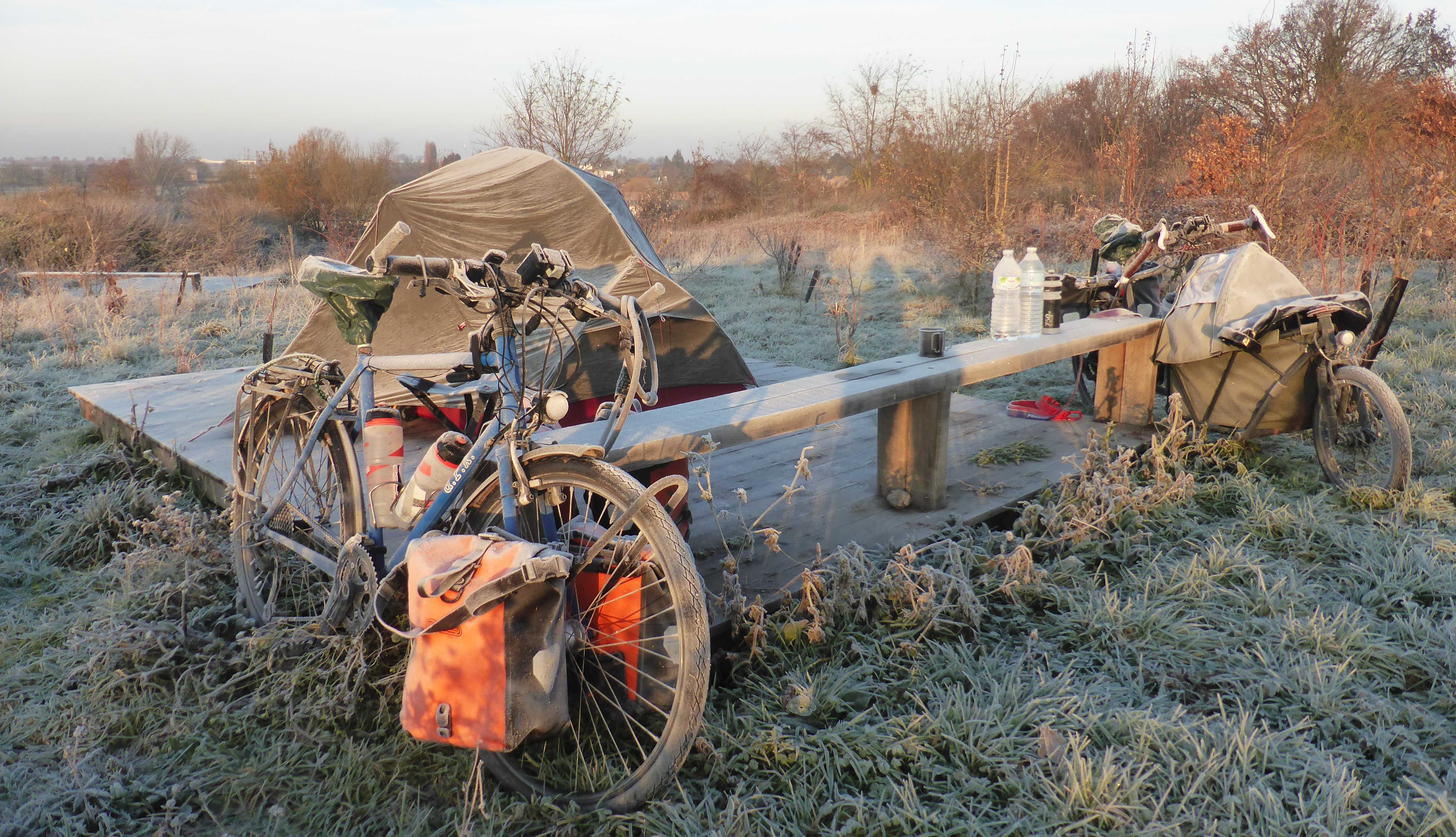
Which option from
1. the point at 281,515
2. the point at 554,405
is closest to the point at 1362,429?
the point at 554,405

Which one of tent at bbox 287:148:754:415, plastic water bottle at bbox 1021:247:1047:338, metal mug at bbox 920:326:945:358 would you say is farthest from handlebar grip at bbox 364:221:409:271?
tent at bbox 287:148:754:415

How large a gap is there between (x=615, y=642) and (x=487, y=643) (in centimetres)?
35

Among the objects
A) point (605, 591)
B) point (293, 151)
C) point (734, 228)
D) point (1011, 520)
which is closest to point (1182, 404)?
point (1011, 520)

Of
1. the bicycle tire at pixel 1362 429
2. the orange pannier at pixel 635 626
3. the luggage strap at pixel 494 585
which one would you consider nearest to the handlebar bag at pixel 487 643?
the luggage strap at pixel 494 585

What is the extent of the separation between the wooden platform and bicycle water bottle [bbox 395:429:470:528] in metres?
0.64

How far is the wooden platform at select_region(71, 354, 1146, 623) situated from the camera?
2.97m

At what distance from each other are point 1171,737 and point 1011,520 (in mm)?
1405

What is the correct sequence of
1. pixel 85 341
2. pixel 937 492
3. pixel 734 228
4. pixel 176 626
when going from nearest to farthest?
pixel 176 626 → pixel 937 492 → pixel 85 341 → pixel 734 228

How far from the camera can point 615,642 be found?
76.9 inches

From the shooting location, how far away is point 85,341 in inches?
298

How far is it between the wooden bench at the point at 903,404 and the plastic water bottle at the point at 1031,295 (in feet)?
0.36

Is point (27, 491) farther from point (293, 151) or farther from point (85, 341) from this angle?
point (293, 151)

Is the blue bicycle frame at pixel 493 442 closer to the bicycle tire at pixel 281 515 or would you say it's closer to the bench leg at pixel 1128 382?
the bicycle tire at pixel 281 515

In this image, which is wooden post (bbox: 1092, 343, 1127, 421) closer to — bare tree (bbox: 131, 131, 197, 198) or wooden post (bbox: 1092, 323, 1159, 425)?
wooden post (bbox: 1092, 323, 1159, 425)
